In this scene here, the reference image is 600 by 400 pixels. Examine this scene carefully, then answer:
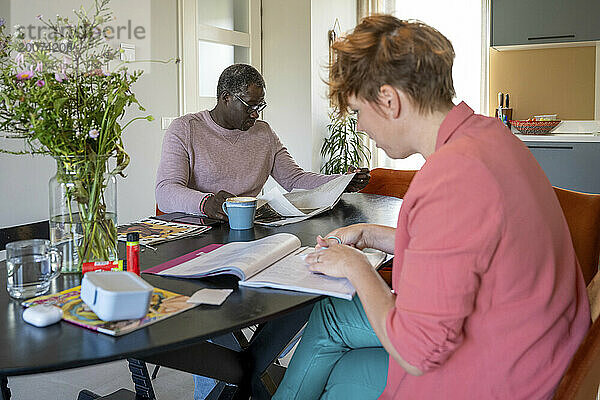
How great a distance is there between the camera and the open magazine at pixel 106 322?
1.10 meters

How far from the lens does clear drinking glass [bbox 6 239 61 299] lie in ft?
4.15

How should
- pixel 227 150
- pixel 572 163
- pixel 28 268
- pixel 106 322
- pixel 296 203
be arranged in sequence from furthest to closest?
pixel 572 163, pixel 227 150, pixel 296 203, pixel 28 268, pixel 106 322

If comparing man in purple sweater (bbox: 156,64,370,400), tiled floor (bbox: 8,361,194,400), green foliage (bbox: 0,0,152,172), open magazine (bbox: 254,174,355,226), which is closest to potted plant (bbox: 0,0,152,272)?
green foliage (bbox: 0,0,152,172)

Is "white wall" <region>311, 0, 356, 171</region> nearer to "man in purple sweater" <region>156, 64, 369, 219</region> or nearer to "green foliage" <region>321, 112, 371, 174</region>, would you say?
"green foliage" <region>321, 112, 371, 174</region>

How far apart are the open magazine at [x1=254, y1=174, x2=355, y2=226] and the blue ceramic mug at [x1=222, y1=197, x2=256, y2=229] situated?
96mm

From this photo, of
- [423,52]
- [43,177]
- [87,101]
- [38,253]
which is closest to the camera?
[423,52]

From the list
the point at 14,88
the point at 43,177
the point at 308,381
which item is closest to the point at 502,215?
the point at 308,381

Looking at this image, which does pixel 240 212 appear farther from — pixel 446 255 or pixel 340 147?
pixel 340 147

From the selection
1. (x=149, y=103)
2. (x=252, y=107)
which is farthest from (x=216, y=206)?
(x=149, y=103)

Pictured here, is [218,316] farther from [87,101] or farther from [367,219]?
[367,219]

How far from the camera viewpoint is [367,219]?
6.94 feet

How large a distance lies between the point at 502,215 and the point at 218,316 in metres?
0.54

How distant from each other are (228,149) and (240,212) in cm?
79

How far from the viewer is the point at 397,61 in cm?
117
